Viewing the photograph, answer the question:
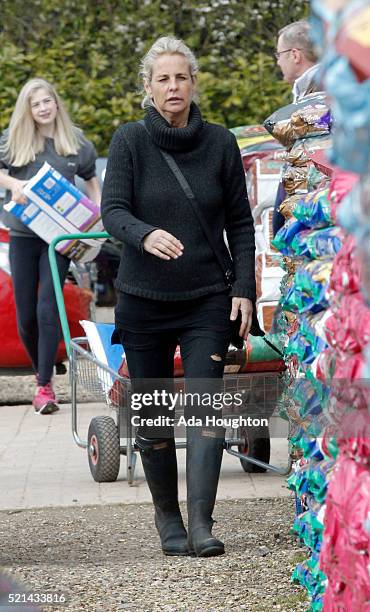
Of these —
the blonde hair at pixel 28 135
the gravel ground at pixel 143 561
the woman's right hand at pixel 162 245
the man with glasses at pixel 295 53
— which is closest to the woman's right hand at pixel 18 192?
the blonde hair at pixel 28 135

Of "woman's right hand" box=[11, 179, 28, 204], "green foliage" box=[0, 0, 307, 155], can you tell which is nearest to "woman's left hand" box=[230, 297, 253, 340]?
"woman's right hand" box=[11, 179, 28, 204]

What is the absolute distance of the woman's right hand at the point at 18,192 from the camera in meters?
7.99

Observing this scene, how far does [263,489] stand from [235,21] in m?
7.99

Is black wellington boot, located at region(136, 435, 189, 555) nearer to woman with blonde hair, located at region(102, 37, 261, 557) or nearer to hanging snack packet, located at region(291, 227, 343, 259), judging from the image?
woman with blonde hair, located at region(102, 37, 261, 557)

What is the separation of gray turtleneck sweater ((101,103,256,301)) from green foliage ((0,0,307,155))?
26.9 ft

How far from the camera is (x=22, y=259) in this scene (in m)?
8.27

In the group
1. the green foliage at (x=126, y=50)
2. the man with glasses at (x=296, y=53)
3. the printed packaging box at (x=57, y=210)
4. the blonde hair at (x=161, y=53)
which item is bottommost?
the printed packaging box at (x=57, y=210)

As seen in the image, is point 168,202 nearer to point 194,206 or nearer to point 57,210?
point 194,206

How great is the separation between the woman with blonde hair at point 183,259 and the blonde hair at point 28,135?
3182 mm

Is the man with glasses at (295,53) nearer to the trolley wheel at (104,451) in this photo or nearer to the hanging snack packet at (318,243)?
the trolley wheel at (104,451)

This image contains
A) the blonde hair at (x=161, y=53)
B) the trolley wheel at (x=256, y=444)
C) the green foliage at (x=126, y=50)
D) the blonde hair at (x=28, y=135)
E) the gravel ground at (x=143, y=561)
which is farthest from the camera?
the green foliage at (x=126, y=50)

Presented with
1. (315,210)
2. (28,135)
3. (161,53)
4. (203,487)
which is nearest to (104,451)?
(203,487)

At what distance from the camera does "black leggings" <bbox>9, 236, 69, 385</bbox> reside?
8266 mm

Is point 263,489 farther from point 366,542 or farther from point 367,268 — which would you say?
point 367,268
